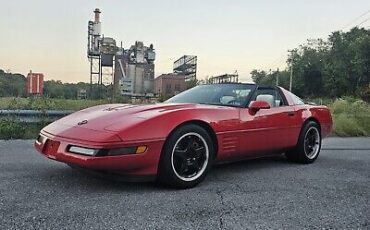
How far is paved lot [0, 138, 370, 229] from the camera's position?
2.52 metres

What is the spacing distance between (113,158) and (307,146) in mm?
3011

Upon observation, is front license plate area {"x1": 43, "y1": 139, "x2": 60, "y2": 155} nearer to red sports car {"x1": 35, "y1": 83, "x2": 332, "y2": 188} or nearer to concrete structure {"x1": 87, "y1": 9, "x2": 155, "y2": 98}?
red sports car {"x1": 35, "y1": 83, "x2": 332, "y2": 188}

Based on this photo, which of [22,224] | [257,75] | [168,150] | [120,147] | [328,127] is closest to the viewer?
[22,224]

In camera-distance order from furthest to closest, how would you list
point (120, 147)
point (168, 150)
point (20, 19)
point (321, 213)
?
1. point (20, 19)
2. point (168, 150)
3. point (120, 147)
4. point (321, 213)

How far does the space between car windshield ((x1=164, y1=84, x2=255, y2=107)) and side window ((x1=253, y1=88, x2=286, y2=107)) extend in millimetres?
112

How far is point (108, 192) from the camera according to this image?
3211 mm

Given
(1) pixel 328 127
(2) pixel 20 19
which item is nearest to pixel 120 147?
(1) pixel 328 127

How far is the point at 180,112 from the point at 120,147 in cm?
70

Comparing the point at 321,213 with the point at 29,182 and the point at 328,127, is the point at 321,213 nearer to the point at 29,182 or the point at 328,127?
the point at 29,182

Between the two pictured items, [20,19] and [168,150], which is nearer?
[168,150]

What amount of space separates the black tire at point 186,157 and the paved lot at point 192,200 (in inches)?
4.3

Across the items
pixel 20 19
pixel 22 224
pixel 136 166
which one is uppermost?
pixel 20 19

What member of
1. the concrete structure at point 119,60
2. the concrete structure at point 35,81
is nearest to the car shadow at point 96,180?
the concrete structure at point 35,81

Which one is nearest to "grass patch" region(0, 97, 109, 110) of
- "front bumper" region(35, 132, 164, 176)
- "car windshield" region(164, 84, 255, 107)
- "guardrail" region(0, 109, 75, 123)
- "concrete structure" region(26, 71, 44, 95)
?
"guardrail" region(0, 109, 75, 123)
